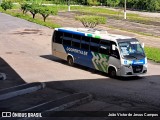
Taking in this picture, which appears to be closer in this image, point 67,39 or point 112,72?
point 112,72

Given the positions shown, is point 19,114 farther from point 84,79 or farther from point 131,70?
point 131,70

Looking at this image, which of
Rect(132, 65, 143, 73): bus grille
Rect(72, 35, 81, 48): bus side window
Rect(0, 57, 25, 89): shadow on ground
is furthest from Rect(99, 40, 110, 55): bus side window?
Rect(0, 57, 25, 89): shadow on ground

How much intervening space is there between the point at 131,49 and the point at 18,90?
8.35 m

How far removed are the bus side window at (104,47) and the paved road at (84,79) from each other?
5.26 ft

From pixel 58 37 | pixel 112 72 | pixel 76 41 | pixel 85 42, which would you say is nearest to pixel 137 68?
pixel 112 72

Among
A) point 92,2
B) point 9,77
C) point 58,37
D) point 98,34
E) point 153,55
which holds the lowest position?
point 153,55

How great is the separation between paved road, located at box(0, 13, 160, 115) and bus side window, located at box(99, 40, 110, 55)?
1.60 meters

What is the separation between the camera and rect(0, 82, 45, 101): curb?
17.2 m

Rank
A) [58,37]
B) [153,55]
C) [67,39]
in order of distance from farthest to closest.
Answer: [153,55]
[58,37]
[67,39]

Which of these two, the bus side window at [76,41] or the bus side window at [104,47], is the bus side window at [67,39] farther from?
the bus side window at [104,47]

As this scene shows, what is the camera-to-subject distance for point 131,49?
74.9ft

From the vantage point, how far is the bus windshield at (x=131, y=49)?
73.5ft

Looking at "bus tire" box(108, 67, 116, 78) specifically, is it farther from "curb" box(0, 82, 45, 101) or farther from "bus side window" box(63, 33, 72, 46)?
"curb" box(0, 82, 45, 101)

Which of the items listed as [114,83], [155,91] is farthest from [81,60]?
[155,91]
